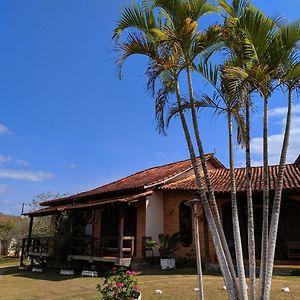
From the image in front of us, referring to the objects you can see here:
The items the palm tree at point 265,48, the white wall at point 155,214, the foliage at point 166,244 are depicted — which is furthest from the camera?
the white wall at point 155,214

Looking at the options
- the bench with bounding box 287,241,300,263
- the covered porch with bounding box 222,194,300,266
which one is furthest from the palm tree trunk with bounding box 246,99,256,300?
the bench with bounding box 287,241,300,263

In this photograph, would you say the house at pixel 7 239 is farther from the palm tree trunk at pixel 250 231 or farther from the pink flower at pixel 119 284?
the palm tree trunk at pixel 250 231

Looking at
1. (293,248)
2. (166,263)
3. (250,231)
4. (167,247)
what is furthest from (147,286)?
(293,248)

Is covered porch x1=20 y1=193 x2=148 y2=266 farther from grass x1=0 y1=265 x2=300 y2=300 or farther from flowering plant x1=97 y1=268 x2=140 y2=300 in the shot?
flowering plant x1=97 y1=268 x2=140 y2=300

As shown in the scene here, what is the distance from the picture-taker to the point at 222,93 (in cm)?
702

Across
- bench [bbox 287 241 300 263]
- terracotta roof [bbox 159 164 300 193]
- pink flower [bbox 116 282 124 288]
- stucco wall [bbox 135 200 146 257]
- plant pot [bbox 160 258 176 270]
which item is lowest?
pink flower [bbox 116 282 124 288]

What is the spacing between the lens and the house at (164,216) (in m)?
14.3

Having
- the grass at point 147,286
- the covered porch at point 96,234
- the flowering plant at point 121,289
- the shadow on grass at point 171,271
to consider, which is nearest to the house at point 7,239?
the covered porch at point 96,234

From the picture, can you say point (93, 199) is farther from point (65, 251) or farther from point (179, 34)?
point (179, 34)

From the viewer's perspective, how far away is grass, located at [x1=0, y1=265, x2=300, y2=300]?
9000mm

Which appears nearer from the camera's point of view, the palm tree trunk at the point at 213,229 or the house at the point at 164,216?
the palm tree trunk at the point at 213,229

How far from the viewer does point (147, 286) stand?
1059cm

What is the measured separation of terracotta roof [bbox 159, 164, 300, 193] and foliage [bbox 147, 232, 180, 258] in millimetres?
2239

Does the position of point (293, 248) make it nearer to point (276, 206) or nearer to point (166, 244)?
point (166, 244)
